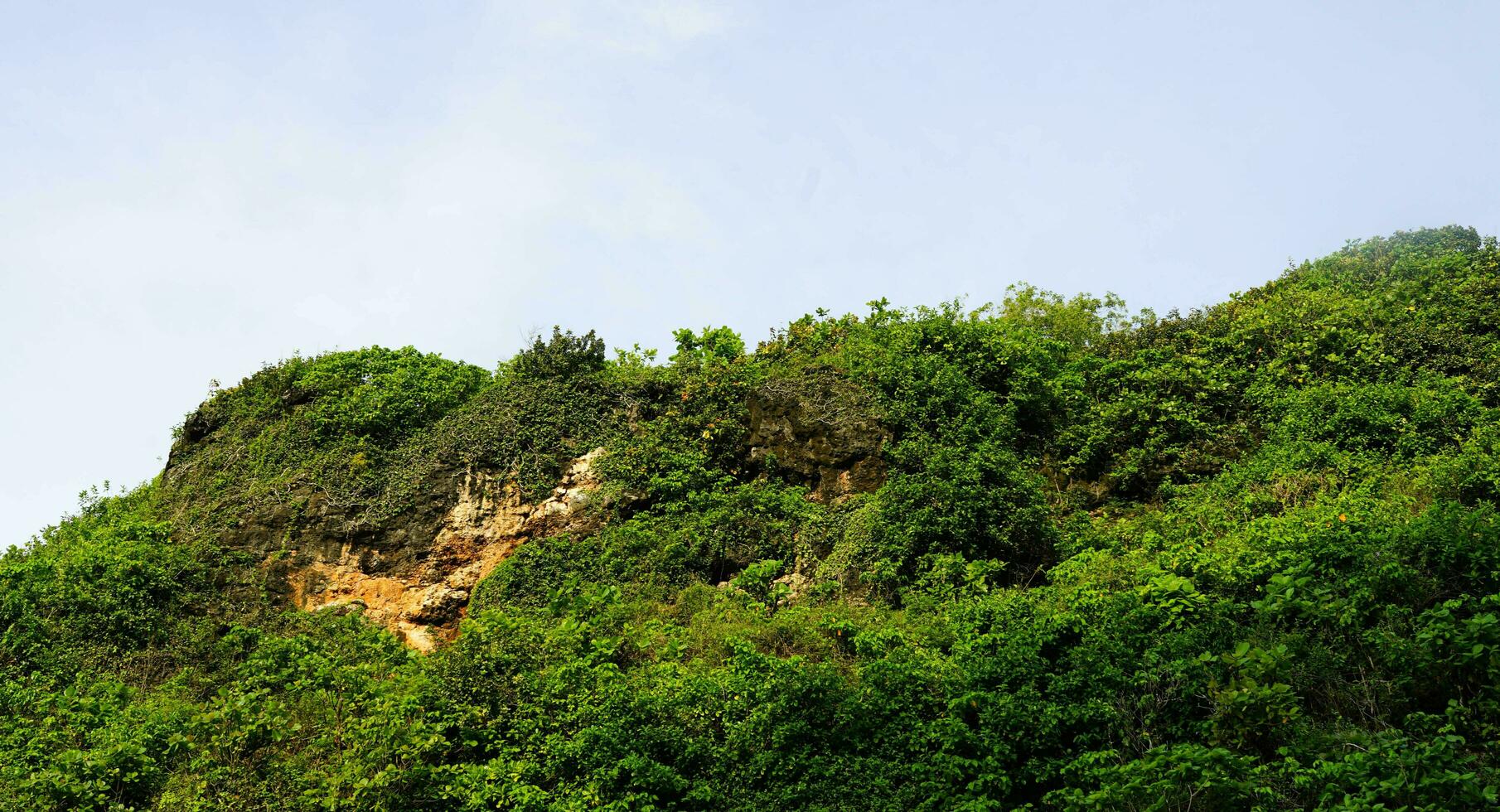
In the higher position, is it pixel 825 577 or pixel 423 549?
pixel 423 549

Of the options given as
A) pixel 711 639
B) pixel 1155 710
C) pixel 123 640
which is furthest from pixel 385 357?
pixel 1155 710

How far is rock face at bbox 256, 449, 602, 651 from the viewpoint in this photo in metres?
20.2

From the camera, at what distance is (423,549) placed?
21.0 metres

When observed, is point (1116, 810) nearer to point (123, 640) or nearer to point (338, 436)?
point (123, 640)

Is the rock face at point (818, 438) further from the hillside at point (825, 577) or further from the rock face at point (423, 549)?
the rock face at point (423, 549)

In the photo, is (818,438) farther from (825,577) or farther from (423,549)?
(423,549)

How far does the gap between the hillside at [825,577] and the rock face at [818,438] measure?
0.07 m

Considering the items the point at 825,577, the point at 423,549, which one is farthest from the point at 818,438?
the point at 423,549

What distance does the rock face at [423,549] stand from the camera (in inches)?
796

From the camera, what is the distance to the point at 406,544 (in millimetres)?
21094

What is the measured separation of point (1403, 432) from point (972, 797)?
32.9 feet

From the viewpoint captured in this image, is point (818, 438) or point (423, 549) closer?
point (818, 438)

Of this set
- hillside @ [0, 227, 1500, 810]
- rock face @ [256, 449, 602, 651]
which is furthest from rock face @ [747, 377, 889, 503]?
rock face @ [256, 449, 602, 651]

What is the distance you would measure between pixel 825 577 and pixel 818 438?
3532 mm
